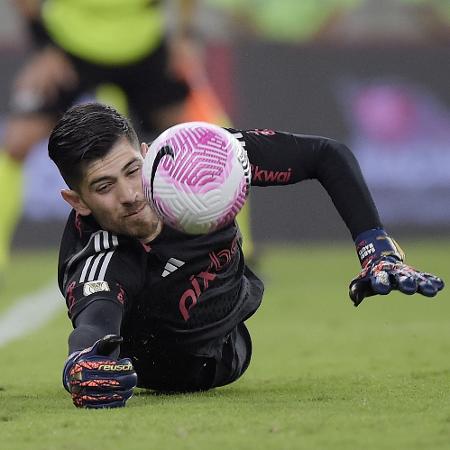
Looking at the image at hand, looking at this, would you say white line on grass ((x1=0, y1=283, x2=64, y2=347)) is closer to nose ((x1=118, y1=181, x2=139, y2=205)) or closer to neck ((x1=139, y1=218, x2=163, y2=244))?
neck ((x1=139, y1=218, x2=163, y2=244))

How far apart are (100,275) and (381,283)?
3.34 feet

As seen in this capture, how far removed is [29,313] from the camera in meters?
9.70

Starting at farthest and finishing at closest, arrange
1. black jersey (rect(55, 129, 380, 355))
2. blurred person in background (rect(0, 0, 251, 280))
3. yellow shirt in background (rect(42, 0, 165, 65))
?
yellow shirt in background (rect(42, 0, 165, 65)), blurred person in background (rect(0, 0, 251, 280)), black jersey (rect(55, 129, 380, 355))

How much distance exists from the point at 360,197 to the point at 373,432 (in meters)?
Result: 1.52

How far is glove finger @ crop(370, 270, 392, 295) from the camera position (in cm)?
450

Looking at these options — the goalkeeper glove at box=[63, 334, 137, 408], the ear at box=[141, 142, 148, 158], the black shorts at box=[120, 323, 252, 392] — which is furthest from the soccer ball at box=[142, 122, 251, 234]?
the black shorts at box=[120, 323, 252, 392]

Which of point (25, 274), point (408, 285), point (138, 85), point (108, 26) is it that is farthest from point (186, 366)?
point (25, 274)

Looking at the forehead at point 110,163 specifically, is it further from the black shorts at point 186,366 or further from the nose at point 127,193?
the black shorts at point 186,366

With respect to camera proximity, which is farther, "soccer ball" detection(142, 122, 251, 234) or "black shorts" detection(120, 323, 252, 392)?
"black shorts" detection(120, 323, 252, 392)

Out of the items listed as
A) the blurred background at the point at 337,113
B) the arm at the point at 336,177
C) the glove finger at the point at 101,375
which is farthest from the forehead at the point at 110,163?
the blurred background at the point at 337,113

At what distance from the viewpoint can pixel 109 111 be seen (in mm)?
4801

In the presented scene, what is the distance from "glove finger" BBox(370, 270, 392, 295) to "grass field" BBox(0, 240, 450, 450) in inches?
15.8

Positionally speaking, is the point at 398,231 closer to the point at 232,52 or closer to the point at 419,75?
the point at 419,75

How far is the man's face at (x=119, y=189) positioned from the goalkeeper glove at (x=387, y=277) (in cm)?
80
